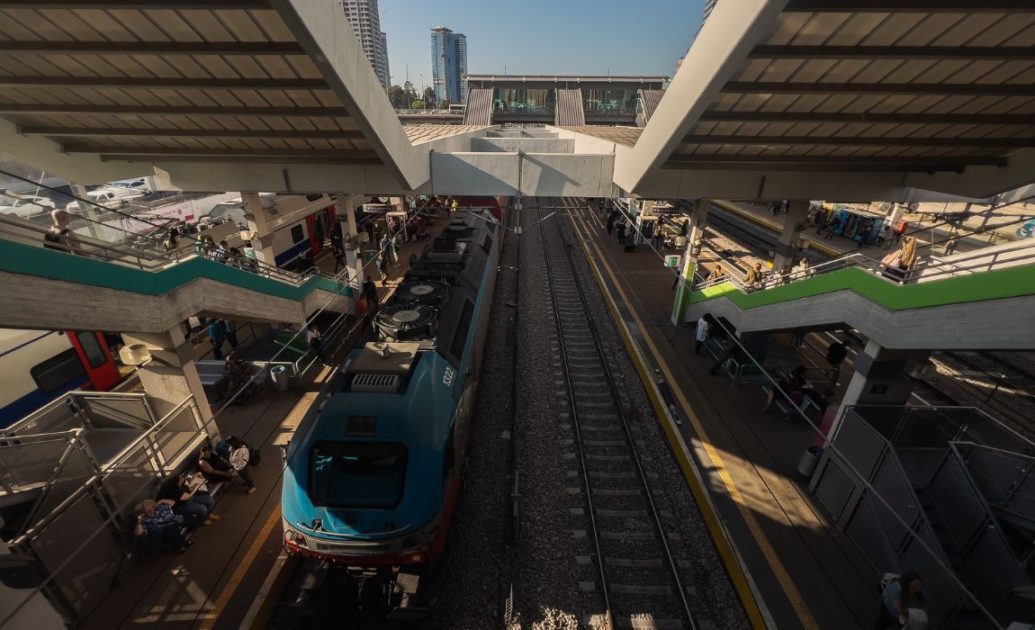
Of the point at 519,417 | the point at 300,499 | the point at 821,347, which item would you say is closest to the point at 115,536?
the point at 300,499

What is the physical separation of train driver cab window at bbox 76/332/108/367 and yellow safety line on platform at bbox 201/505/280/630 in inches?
312

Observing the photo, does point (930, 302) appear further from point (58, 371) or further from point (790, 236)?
point (58, 371)

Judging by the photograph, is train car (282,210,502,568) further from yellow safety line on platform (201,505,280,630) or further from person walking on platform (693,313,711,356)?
person walking on platform (693,313,711,356)

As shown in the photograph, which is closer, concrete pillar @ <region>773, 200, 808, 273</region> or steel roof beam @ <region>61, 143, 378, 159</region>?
steel roof beam @ <region>61, 143, 378, 159</region>

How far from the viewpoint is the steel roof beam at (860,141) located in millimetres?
11297

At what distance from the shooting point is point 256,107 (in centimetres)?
1055

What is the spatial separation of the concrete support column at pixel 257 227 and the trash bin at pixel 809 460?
1770cm

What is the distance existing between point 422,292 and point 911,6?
1092 cm

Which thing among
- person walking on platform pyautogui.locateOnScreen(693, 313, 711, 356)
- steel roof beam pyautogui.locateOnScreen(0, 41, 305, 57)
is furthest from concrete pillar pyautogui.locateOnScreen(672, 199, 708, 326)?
steel roof beam pyautogui.locateOnScreen(0, 41, 305, 57)

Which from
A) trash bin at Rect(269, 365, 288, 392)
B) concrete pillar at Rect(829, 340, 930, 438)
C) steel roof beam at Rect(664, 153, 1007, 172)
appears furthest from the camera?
trash bin at Rect(269, 365, 288, 392)

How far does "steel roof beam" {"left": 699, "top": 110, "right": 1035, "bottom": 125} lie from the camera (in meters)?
10.2

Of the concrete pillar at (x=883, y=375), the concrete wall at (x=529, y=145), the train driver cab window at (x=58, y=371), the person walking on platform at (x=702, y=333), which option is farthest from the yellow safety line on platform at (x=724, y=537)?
the concrete wall at (x=529, y=145)

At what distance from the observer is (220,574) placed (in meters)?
8.06

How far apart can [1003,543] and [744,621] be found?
4248mm
